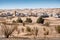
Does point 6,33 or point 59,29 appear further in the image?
point 59,29

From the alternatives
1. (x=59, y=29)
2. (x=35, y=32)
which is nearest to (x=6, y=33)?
(x=35, y=32)

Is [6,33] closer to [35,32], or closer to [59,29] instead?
[35,32]

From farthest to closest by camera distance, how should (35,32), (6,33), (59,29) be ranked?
(59,29)
(35,32)
(6,33)

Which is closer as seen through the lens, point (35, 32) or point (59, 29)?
point (35, 32)

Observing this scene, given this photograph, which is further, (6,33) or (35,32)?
(35,32)

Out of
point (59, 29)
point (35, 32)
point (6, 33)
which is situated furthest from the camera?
point (59, 29)
